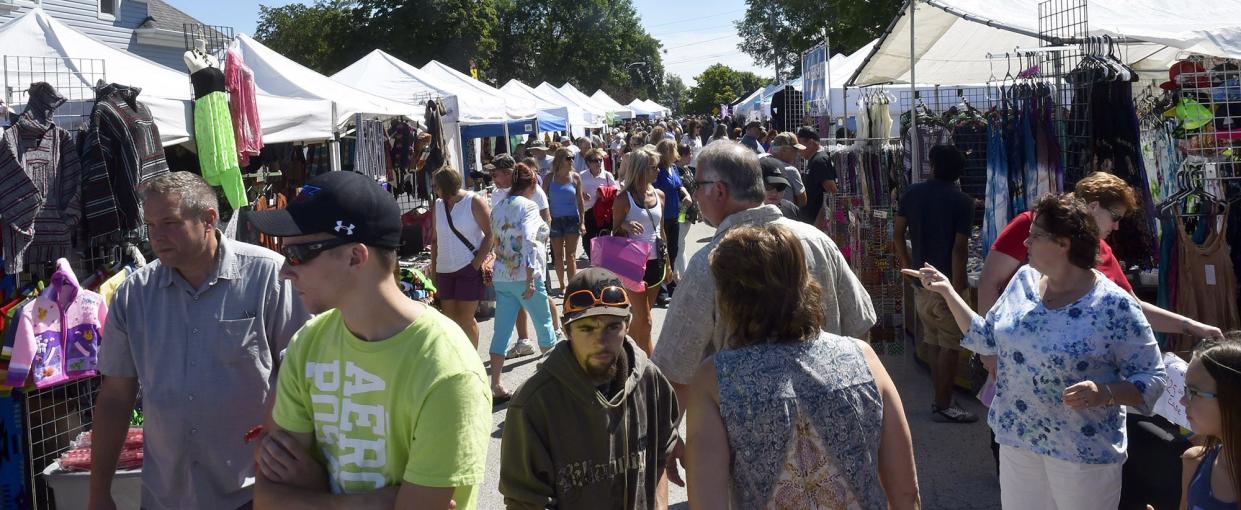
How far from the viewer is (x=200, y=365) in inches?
121

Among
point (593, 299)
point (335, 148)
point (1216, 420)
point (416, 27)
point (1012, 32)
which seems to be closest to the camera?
point (1216, 420)

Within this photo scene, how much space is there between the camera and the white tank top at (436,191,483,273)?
7.19 meters

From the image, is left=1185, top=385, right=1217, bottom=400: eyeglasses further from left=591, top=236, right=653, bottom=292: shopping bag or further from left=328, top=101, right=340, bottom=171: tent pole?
left=328, top=101, right=340, bottom=171: tent pole

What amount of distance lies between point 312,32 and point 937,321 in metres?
60.2

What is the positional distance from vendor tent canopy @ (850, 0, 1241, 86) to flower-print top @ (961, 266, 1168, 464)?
2501 millimetres

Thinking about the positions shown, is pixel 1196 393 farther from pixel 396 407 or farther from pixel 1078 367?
pixel 396 407

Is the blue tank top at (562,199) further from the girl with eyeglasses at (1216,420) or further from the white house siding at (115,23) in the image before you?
the white house siding at (115,23)

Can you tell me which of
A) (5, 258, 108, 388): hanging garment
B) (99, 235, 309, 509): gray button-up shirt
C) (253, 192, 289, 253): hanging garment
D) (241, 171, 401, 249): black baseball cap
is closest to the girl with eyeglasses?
(241, 171, 401, 249): black baseball cap

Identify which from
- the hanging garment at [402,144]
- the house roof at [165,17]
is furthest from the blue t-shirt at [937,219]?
the house roof at [165,17]

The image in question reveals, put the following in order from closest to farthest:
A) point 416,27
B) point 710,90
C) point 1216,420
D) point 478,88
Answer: point 1216,420, point 478,88, point 416,27, point 710,90

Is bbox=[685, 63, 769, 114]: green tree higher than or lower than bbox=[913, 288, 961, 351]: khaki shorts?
higher

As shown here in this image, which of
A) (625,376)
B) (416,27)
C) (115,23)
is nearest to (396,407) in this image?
(625,376)

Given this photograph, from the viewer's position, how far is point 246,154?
7.16 m

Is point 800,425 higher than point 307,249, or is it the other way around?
point 307,249
